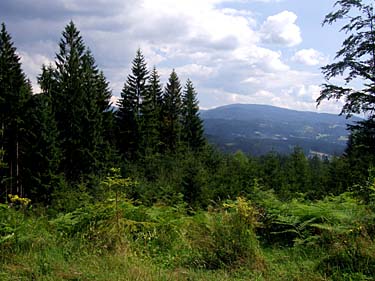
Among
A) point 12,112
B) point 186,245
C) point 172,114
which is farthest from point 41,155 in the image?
point 186,245

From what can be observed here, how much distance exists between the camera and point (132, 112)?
49000mm

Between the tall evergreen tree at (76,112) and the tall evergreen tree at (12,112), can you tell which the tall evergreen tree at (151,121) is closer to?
the tall evergreen tree at (76,112)

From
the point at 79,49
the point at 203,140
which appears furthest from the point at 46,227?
the point at 203,140

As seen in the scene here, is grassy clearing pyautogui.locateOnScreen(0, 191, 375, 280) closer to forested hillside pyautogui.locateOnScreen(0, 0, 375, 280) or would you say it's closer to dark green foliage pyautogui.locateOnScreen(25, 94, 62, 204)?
forested hillside pyautogui.locateOnScreen(0, 0, 375, 280)

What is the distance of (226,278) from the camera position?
14.9 ft

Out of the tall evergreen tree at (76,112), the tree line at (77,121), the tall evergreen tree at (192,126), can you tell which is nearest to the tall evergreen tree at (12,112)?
the tree line at (77,121)

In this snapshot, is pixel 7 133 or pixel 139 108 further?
pixel 139 108

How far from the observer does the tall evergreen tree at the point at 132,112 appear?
48.5m

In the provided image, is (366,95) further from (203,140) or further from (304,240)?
(203,140)

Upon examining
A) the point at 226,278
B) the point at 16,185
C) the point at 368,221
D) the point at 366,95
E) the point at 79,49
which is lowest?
the point at 16,185

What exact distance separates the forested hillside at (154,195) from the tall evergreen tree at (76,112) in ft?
0.43

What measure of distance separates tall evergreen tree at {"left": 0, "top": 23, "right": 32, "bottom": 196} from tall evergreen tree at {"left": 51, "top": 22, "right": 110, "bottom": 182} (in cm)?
422

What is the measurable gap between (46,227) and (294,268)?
4.18 m

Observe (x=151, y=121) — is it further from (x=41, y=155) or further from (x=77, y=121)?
(x=41, y=155)
